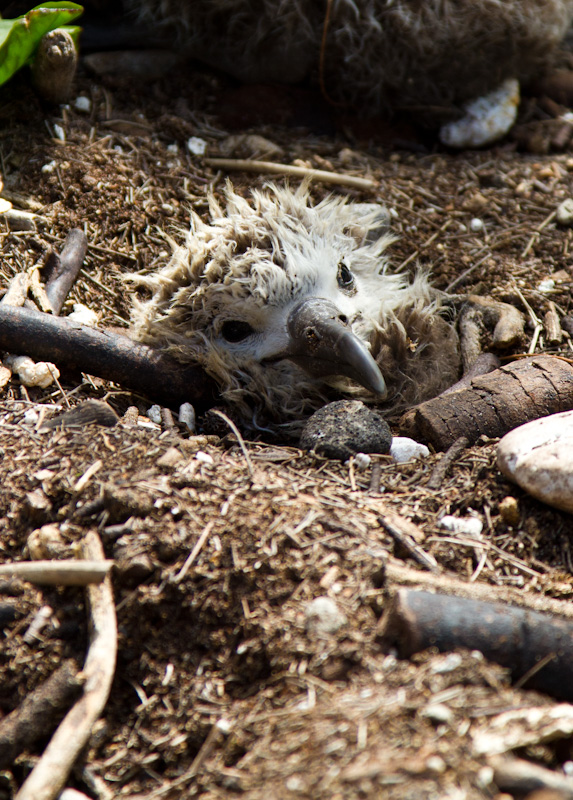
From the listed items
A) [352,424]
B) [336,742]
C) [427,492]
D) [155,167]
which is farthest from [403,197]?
[336,742]

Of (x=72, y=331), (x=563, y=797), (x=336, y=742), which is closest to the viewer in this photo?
(x=563, y=797)

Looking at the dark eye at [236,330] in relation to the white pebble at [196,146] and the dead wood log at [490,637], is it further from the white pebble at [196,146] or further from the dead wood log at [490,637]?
the dead wood log at [490,637]

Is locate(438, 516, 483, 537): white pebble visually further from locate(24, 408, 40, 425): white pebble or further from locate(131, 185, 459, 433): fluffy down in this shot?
locate(24, 408, 40, 425): white pebble

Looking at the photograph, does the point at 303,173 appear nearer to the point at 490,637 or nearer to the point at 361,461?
the point at 361,461

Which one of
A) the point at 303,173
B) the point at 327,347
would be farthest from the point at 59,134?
the point at 327,347

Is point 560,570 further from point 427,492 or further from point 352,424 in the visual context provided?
point 352,424

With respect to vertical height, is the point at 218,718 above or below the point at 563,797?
below

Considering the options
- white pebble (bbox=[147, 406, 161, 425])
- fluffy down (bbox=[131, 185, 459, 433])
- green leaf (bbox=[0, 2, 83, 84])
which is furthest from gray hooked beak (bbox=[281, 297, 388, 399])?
green leaf (bbox=[0, 2, 83, 84])

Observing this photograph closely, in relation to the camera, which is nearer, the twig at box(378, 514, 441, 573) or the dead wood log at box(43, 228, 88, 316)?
the twig at box(378, 514, 441, 573)
